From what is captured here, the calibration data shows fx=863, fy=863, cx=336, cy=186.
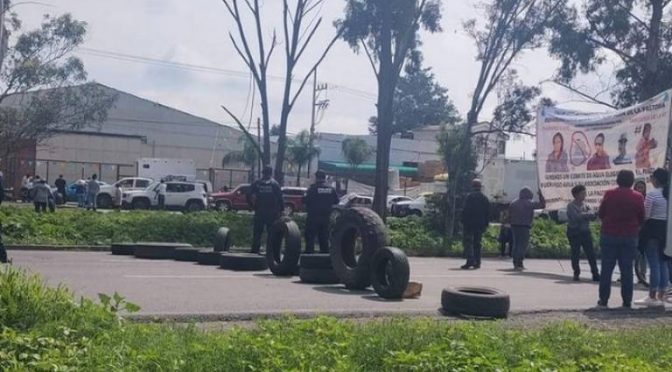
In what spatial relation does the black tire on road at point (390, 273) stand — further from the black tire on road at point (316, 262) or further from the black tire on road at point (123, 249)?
the black tire on road at point (123, 249)

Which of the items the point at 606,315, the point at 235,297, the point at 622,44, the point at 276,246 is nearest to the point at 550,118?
the point at 276,246

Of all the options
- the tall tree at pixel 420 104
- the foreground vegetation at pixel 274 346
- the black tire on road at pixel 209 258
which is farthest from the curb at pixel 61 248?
the tall tree at pixel 420 104

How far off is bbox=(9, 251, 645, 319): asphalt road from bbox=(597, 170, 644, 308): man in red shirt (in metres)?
0.73

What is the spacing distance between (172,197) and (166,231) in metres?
22.3

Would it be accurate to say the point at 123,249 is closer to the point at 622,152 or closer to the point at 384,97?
the point at 622,152

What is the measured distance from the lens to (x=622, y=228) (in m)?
11.5

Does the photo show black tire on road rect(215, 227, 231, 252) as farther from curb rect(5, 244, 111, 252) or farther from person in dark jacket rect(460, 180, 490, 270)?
person in dark jacket rect(460, 180, 490, 270)

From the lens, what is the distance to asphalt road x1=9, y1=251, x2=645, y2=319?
10.4 meters

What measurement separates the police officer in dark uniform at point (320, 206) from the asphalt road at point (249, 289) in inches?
56.0

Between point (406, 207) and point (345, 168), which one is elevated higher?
point (345, 168)

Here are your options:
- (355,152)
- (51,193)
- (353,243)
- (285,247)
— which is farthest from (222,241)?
(355,152)

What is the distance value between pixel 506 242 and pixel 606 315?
1542 centimetres

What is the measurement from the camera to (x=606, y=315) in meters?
11.1

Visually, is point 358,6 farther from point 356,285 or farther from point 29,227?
point 356,285
